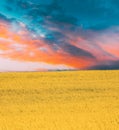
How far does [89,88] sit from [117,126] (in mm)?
5927

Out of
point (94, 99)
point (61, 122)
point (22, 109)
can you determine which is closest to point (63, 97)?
point (94, 99)

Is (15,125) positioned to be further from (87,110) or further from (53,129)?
(87,110)

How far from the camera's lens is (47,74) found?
14805mm

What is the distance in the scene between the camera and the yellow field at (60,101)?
7.01 metres

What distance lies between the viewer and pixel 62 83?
13.3 m

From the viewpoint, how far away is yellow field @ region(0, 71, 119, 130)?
23.0ft

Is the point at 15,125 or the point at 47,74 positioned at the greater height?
the point at 47,74

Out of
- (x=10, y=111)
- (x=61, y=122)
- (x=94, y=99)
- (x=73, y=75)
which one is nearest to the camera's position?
(x=61, y=122)

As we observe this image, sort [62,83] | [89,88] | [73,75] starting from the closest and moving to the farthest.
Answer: [89,88], [62,83], [73,75]

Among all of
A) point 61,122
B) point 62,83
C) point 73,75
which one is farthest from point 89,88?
point 61,122

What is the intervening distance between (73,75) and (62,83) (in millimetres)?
1504

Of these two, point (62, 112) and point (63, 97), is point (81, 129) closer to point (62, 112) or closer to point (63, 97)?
point (62, 112)

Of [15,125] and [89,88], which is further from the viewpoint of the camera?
[89,88]

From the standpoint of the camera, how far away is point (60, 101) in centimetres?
1026
